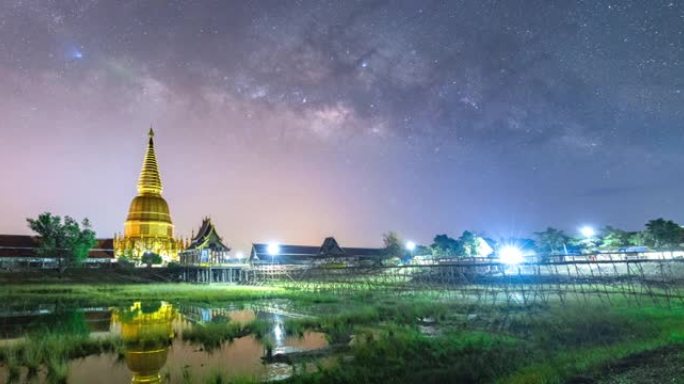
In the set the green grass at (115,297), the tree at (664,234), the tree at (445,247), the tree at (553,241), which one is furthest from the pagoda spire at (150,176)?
the tree at (664,234)

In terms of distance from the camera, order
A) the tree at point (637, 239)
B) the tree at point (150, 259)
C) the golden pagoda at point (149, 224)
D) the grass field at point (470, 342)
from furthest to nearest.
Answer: the golden pagoda at point (149, 224) < the tree at point (637, 239) < the tree at point (150, 259) < the grass field at point (470, 342)

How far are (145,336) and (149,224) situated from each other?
73.6 meters

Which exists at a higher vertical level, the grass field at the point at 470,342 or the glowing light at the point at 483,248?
the glowing light at the point at 483,248

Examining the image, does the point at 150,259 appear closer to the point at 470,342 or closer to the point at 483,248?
the point at 483,248

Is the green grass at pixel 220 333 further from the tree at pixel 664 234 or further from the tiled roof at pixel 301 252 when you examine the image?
the tree at pixel 664 234

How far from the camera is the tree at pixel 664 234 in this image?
6850 centimetres

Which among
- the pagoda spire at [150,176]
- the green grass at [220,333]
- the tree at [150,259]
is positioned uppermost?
the pagoda spire at [150,176]

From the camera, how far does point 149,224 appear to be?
3403 inches

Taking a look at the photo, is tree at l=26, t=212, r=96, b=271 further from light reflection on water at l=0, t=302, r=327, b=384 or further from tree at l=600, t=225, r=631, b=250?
tree at l=600, t=225, r=631, b=250

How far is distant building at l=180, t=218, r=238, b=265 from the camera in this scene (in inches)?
2736

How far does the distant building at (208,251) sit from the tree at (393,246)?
4183 cm

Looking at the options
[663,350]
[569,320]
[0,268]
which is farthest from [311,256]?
[663,350]

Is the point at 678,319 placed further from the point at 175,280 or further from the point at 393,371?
the point at 175,280

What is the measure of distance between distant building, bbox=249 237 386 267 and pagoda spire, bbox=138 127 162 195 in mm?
28130
